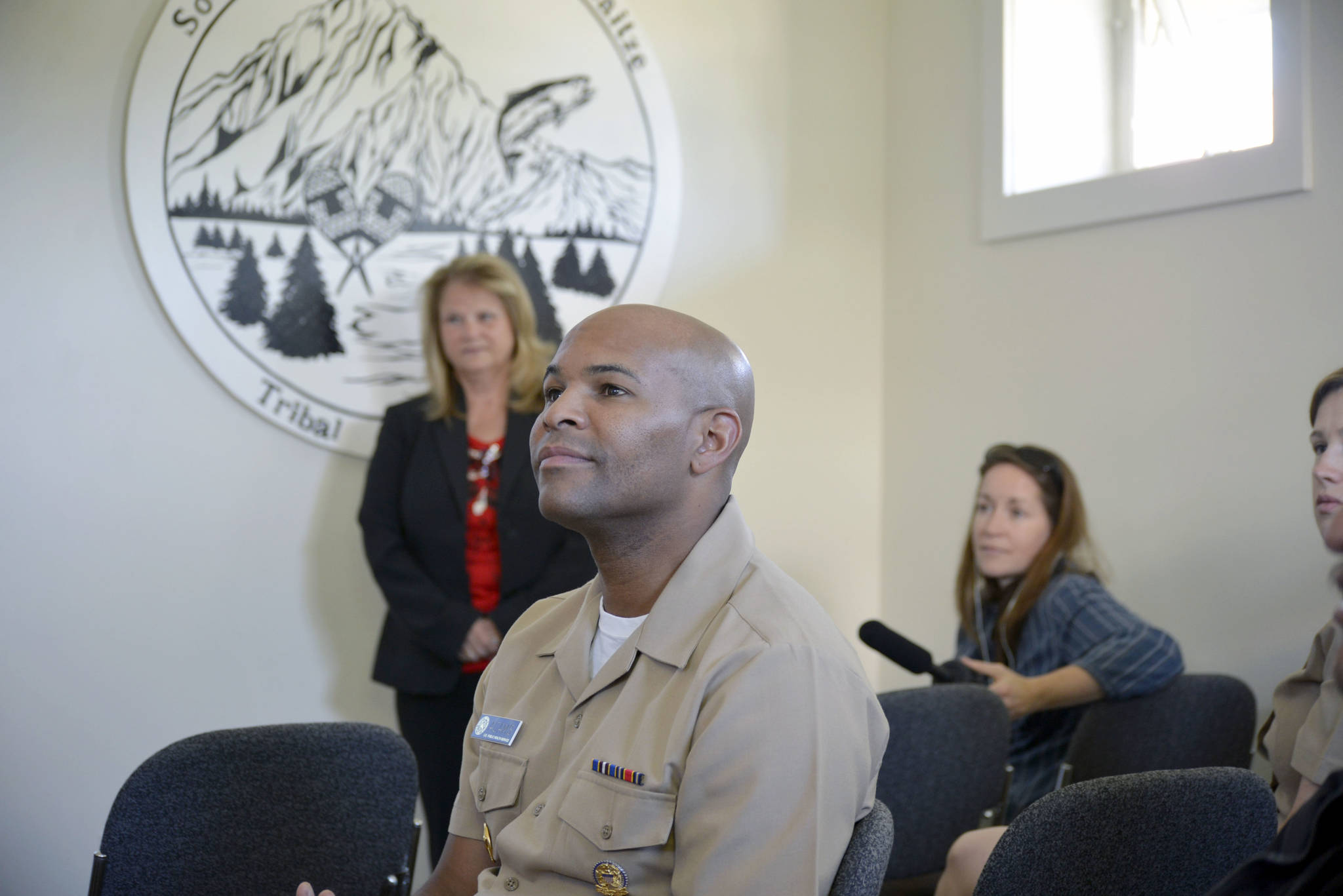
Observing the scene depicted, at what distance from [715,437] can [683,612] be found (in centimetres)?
27

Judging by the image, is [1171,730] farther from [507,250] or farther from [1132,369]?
[507,250]

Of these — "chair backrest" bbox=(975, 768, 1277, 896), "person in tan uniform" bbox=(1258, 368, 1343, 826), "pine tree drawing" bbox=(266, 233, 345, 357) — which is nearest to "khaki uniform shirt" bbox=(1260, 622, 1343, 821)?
"person in tan uniform" bbox=(1258, 368, 1343, 826)

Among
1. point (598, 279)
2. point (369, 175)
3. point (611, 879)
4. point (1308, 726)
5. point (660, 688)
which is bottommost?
point (611, 879)

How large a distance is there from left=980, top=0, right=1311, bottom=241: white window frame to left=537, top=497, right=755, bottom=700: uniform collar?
1942 millimetres

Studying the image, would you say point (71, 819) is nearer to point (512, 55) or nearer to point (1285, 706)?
point (512, 55)

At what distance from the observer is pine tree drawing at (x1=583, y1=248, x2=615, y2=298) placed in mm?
3287

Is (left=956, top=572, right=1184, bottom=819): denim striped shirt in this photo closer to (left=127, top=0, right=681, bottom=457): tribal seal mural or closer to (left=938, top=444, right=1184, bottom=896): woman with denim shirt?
(left=938, top=444, right=1184, bottom=896): woman with denim shirt

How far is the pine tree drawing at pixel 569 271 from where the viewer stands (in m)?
3.25

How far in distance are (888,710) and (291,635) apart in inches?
67.3

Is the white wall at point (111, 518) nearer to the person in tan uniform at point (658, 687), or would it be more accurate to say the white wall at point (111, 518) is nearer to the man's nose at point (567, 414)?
the person in tan uniform at point (658, 687)

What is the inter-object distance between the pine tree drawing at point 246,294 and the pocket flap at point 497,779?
1.74 meters

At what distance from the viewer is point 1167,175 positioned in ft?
9.58

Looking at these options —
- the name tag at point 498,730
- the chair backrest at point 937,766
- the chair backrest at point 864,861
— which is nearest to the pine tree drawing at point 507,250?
the chair backrest at point 937,766

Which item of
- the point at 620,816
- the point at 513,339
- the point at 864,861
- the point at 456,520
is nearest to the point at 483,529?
the point at 456,520
